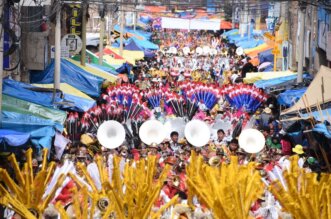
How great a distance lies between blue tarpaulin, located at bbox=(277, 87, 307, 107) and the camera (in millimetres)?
28291

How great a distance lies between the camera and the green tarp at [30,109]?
20984mm

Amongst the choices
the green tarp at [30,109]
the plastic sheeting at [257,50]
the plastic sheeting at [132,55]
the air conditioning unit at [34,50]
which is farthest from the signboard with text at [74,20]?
the plastic sheeting at [257,50]

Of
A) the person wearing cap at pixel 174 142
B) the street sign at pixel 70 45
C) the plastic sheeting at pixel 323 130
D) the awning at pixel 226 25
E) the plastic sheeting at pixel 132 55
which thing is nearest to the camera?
the plastic sheeting at pixel 323 130

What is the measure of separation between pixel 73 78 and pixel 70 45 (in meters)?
1.62

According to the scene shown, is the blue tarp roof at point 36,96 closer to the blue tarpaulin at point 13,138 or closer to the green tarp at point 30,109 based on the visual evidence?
the green tarp at point 30,109

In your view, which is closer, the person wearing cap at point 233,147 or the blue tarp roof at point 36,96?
the person wearing cap at point 233,147

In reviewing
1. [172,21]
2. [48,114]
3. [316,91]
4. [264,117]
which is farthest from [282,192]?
[172,21]

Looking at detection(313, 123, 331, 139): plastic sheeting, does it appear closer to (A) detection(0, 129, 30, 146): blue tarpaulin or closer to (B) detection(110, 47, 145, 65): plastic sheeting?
(A) detection(0, 129, 30, 146): blue tarpaulin

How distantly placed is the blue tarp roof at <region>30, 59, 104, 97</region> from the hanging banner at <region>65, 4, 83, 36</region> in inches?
156

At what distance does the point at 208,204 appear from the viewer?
1307cm

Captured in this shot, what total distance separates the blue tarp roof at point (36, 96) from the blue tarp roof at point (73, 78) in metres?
3.12

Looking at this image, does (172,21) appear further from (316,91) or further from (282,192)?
(282,192)

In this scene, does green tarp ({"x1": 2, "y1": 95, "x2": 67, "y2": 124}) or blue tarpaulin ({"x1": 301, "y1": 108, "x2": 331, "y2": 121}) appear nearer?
blue tarpaulin ({"x1": 301, "y1": 108, "x2": 331, "y2": 121})

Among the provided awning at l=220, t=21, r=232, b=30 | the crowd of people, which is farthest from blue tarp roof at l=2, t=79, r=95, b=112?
awning at l=220, t=21, r=232, b=30
